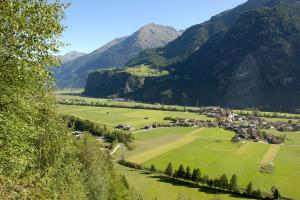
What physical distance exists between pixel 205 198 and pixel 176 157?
45861mm

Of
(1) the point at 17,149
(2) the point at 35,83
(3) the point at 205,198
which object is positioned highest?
(2) the point at 35,83

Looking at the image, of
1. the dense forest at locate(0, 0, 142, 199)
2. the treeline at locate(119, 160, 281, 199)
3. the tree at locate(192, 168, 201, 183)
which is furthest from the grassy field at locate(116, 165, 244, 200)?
the dense forest at locate(0, 0, 142, 199)

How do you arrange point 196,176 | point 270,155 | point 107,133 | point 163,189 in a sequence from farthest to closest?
1. point 107,133
2. point 270,155
3. point 196,176
4. point 163,189

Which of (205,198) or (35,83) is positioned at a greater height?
(35,83)

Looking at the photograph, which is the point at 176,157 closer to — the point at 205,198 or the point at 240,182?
the point at 240,182

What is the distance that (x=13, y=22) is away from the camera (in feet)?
60.5

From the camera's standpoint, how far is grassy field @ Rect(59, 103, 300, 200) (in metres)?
98.7

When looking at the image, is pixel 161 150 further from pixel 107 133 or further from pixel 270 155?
pixel 270 155

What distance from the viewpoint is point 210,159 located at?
135 metres

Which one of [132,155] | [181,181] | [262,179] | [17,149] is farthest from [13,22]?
[132,155]

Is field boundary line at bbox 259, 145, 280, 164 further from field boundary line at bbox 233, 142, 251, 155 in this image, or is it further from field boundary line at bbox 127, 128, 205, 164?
field boundary line at bbox 127, 128, 205, 164

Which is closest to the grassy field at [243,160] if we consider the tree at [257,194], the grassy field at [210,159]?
the grassy field at [210,159]

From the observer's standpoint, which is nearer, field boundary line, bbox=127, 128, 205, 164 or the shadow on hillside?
the shadow on hillside

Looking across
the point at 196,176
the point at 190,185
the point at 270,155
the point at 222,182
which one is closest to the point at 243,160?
the point at 270,155
